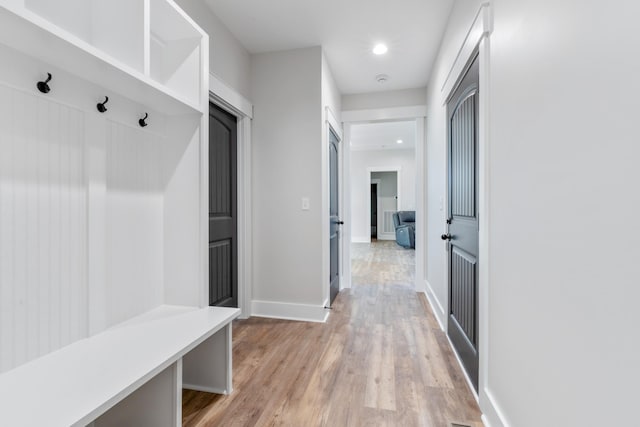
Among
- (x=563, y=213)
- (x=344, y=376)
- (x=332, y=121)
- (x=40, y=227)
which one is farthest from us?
(x=332, y=121)

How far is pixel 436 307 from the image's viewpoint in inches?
115

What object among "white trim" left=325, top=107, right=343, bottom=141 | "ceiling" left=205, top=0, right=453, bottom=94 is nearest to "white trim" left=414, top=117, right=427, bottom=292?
"ceiling" left=205, top=0, right=453, bottom=94

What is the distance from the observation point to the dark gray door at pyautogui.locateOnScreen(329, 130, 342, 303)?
3.31 metres

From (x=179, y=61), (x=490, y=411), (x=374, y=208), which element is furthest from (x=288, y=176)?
(x=374, y=208)

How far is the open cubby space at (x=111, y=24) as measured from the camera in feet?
4.00

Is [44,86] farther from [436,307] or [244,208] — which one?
[436,307]

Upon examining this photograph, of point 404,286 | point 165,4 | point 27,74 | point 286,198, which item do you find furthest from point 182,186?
point 404,286

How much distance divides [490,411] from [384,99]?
11.2ft

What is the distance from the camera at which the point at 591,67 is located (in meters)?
0.75

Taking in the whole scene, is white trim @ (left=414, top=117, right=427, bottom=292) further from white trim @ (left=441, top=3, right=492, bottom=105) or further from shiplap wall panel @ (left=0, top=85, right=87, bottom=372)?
shiplap wall panel @ (left=0, top=85, right=87, bottom=372)

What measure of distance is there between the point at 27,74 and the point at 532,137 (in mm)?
1777

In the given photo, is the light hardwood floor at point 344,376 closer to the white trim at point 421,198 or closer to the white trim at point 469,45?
the white trim at point 421,198

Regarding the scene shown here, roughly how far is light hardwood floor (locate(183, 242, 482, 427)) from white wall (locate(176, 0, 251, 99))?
7.05 feet

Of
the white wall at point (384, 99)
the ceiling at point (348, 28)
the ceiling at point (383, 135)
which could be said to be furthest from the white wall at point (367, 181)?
the ceiling at point (348, 28)
